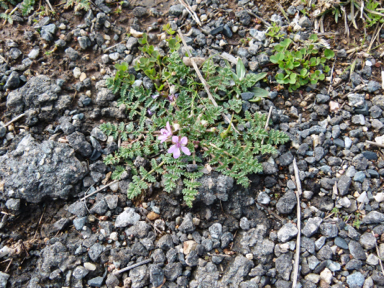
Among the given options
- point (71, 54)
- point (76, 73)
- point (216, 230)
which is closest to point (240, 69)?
point (216, 230)

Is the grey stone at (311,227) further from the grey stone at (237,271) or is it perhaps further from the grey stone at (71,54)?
the grey stone at (71,54)

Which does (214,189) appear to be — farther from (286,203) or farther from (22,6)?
(22,6)

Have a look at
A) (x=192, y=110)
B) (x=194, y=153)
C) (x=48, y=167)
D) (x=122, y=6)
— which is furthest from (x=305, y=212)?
(x=122, y=6)

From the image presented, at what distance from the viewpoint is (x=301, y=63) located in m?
3.44

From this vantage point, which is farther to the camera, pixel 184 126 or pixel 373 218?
pixel 184 126

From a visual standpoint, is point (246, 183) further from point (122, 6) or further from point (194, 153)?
point (122, 6)

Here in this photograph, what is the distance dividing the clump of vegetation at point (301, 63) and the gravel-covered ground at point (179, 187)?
0.12m

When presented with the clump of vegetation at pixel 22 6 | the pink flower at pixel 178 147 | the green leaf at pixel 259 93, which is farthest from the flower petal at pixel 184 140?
the clump of vegetation at pixel 22 6

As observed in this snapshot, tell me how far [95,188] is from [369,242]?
2.66 m

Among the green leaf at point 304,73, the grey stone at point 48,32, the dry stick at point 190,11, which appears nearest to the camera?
the green leaf at point 304,73

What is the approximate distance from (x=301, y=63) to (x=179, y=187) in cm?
199

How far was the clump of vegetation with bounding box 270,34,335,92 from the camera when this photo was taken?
3377 mm

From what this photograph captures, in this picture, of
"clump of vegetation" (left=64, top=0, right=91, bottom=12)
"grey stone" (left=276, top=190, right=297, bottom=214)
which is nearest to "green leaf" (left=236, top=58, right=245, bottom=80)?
"grey stone" (left=276, top=190, right=297, bottom=214)

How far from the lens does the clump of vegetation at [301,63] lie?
338cm
